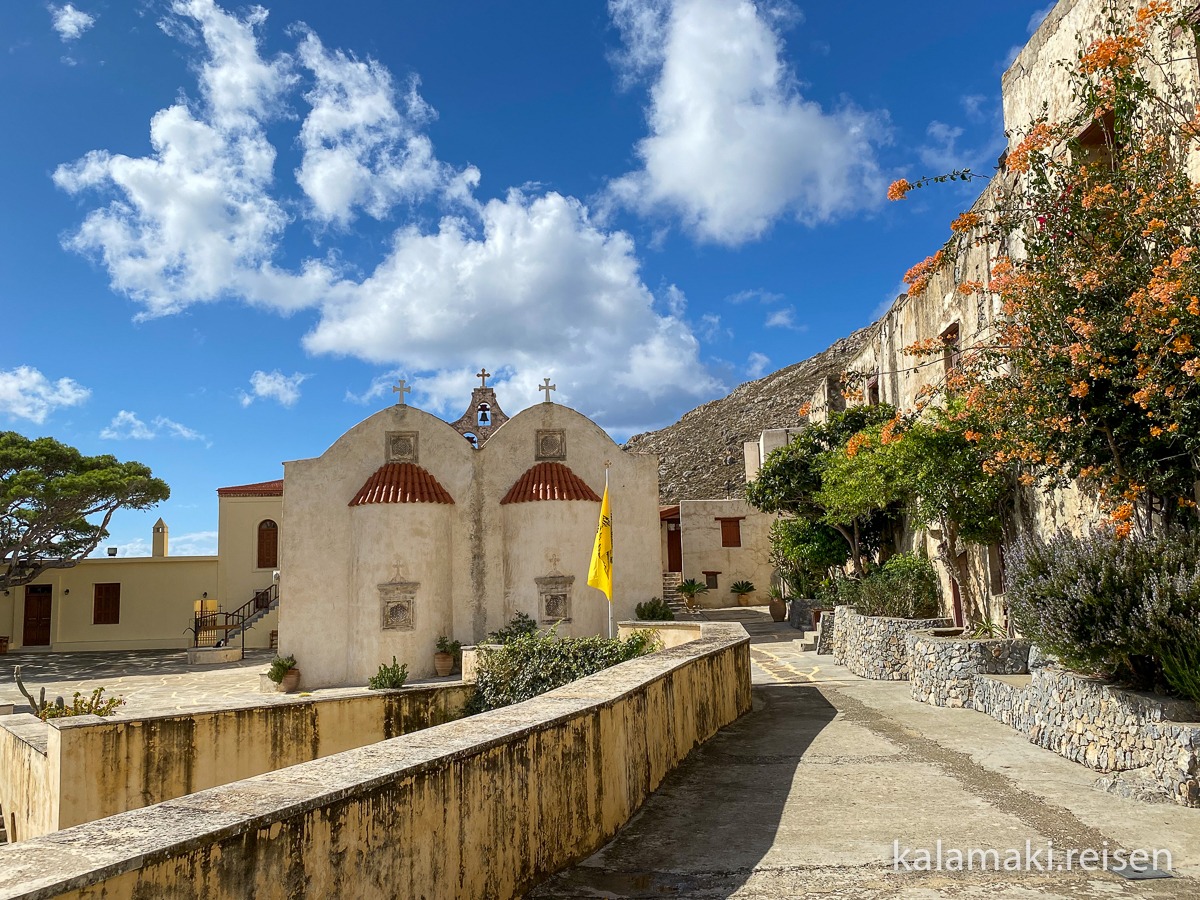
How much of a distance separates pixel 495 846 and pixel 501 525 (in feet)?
56.2

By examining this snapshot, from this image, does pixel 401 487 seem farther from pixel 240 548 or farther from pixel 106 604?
pixel 106 604

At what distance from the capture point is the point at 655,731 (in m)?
7.09

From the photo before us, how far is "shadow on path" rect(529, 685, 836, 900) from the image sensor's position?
4820 mm

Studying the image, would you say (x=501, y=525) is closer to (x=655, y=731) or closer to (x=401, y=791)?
(x=655, y=731)

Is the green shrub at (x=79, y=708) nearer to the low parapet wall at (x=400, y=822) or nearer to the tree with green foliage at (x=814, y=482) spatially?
the low parapet wall at (x=400, y=822)

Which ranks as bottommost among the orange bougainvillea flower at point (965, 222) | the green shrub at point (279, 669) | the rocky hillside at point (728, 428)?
the green shrub at point (279, 669)

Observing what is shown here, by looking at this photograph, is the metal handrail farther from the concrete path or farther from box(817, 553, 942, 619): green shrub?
the concrete path

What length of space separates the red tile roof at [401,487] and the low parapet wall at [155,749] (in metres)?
11.3

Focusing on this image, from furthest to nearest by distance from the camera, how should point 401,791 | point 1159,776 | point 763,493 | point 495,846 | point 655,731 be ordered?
point 763,493, point 655,731, point 1159,776, point 495,846, point 401,791

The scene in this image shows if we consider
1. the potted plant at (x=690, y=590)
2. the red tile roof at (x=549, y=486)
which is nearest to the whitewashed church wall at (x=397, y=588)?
the red tile roof at (x=549, y=486)

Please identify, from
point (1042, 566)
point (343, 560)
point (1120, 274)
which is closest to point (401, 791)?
point (1042, 566)

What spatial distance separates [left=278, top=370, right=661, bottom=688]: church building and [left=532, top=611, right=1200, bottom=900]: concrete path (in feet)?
37.8

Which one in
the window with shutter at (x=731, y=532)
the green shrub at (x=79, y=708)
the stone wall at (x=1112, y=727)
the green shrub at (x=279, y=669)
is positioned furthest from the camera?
the window with shutter at (x=731, y=532)

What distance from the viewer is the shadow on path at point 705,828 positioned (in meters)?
4.82
